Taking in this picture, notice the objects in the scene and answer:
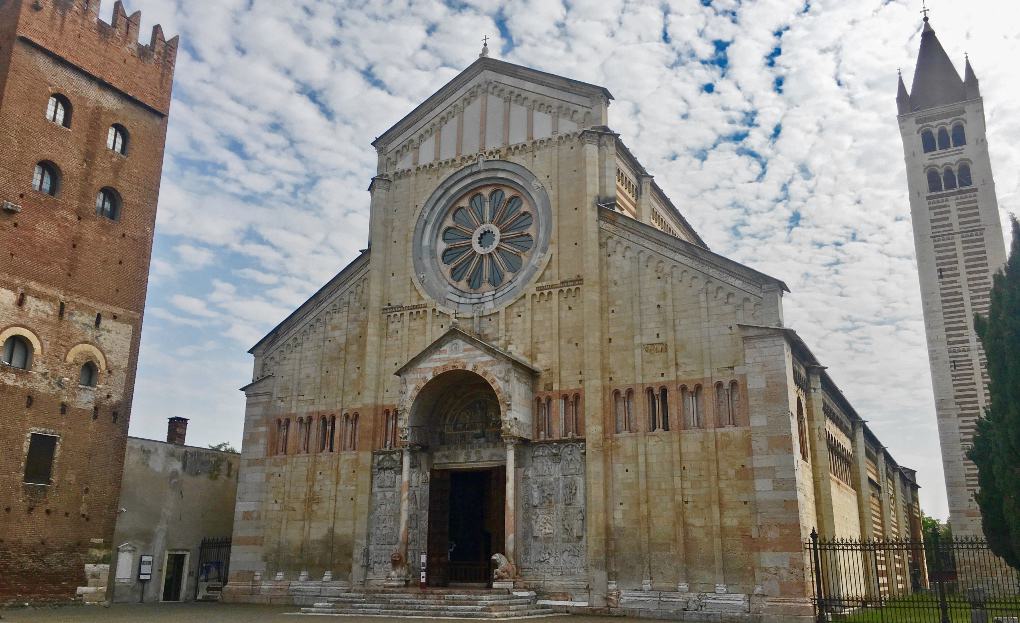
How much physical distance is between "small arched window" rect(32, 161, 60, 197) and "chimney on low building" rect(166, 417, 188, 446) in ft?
33.2

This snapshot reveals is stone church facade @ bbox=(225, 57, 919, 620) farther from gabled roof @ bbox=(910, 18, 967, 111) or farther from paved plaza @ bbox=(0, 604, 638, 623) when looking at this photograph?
gabled roof @ bbox=(910, 18, 967, 111)

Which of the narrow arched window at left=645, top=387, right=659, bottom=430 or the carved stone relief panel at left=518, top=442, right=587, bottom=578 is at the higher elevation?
the narrow arched window at left=645, top=387, right=659, bottom=430

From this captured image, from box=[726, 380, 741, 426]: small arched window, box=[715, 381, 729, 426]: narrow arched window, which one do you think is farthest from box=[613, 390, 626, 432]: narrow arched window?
box=[726, 380, 741, 426]: small arched window

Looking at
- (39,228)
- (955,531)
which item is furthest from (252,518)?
(955,531)

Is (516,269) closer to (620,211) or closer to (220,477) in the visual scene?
(620,211)

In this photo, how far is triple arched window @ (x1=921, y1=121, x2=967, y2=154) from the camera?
4166cm

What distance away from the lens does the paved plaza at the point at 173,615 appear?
18.8 m

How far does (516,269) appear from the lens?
25.0 meters

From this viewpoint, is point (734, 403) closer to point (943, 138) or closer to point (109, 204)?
point (109, 204)

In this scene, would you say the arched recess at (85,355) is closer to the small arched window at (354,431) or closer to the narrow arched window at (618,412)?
the small arched window at (354,431)

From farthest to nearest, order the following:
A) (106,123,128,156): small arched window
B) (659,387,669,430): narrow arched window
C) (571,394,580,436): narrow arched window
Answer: (106,123,128,156): small arched window, (571,394,580,436): narrow arched window, (659,387,669,430): narrow arched window

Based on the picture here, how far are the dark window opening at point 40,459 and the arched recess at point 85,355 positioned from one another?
2423 millimetres

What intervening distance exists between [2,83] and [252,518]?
1523cm

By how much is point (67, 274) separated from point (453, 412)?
12696mm
